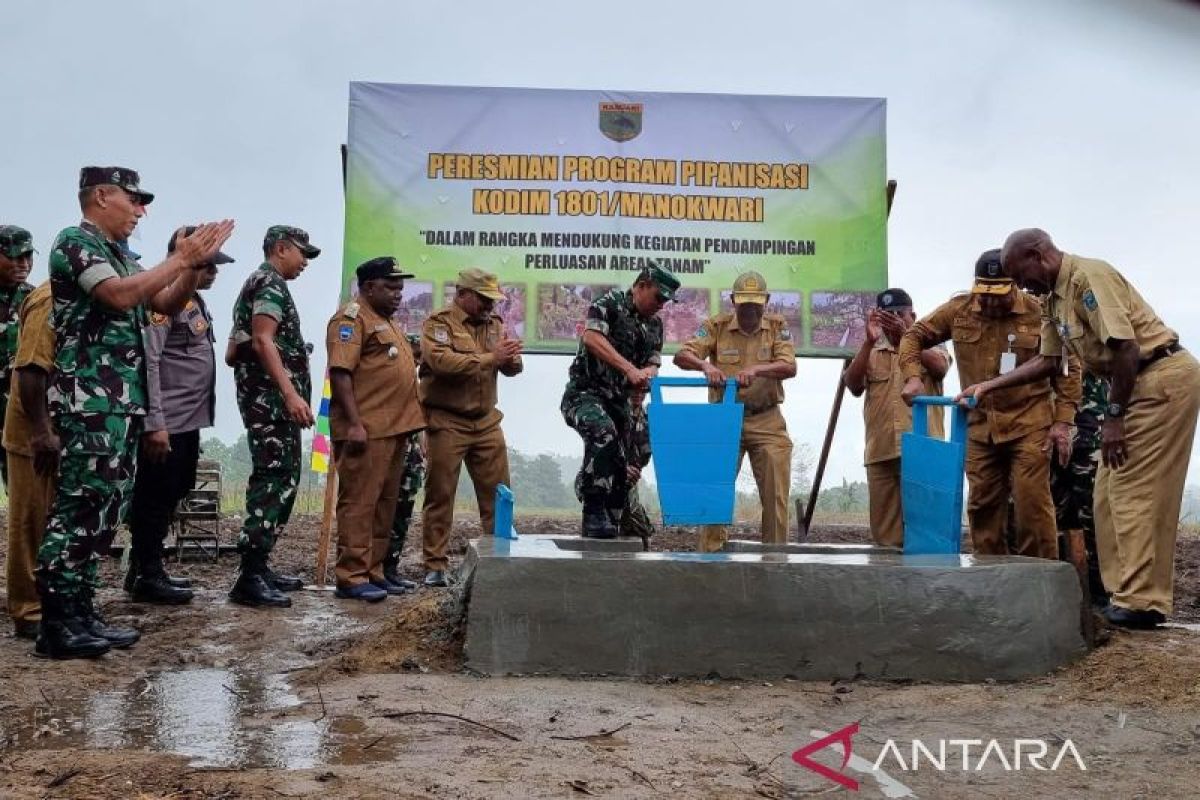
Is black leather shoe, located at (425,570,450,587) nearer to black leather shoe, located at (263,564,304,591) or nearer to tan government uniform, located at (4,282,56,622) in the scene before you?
black leather shoe, located at (263,564,304,591)

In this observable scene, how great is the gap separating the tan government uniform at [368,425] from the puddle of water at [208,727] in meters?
1.91

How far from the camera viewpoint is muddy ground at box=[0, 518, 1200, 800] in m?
2.49

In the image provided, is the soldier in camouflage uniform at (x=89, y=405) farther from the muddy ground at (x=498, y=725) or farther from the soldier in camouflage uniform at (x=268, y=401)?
the soldier in camouflage uniform at (x=268, y=401)

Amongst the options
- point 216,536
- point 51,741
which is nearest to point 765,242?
point 216,536

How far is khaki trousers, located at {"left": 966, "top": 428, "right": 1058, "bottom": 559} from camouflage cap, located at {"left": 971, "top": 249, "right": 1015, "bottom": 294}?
0.71 metres

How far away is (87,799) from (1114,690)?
2915 millimetres

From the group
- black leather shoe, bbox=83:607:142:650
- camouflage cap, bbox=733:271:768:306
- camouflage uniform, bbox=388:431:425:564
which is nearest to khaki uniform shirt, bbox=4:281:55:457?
black leather shoe, bbox=83:607:142:650

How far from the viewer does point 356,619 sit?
194 inches

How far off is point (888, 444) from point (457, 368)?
103 inches

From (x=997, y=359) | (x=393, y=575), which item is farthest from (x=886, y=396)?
(x=393, y=575)

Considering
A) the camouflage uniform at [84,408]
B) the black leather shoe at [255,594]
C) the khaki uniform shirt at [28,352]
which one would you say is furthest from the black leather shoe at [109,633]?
the black leather shoe at [255,594]

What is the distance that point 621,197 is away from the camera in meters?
7.75

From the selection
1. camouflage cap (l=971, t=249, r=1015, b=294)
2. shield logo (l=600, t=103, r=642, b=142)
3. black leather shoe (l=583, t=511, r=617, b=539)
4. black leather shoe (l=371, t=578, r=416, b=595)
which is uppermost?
shield logo (l=600, t=103, r=642, b=142)

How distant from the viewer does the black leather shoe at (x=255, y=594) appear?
5.15 metres
